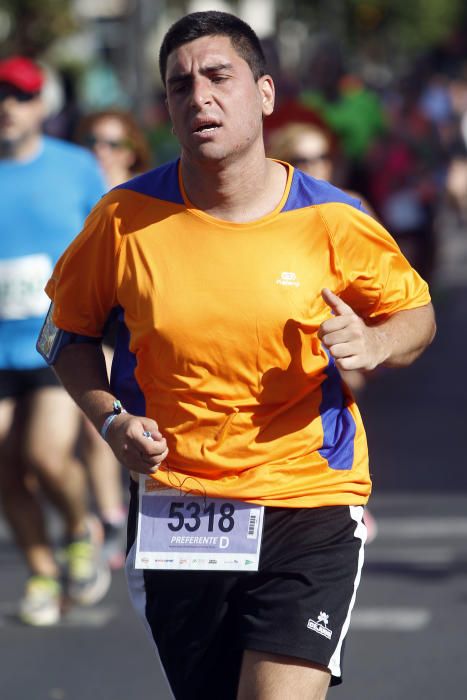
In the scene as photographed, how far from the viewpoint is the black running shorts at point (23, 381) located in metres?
6.89

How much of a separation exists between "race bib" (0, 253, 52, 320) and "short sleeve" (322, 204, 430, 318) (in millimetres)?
3077

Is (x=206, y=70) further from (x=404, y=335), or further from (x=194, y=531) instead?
(x=194, y=531)

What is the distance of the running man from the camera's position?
381 cm

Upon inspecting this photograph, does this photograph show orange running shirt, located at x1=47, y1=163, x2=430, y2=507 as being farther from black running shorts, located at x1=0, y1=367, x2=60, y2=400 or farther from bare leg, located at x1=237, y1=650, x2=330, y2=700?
black running shorts, located at x1=0, y1=367, x2=60, y2=400

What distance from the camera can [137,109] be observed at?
17859mm

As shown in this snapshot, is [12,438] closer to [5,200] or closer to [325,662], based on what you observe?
[5,200]

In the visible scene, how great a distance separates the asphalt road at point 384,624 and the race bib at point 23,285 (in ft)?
4.20

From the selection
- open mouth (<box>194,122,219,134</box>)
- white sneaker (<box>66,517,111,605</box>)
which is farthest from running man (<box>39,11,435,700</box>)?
white sneaker (<box>66,517,111,605</box>)

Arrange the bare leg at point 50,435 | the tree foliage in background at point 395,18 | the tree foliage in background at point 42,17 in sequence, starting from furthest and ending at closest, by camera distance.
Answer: the tree foliage in background at point 395,18
the tree foliage in background at point 42,17
the bare leg at point 50,435

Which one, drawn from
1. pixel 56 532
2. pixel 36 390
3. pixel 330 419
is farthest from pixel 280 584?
pixel 56 532

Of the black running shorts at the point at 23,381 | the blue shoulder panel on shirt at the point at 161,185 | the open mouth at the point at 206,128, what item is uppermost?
the open mouth at the point at 206,128

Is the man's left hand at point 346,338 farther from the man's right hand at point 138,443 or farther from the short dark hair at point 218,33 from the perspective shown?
the short dark hair at point 218,33

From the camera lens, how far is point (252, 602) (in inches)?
152

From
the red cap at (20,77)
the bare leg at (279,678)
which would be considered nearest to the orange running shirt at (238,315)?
the bare leg at (279,678)
